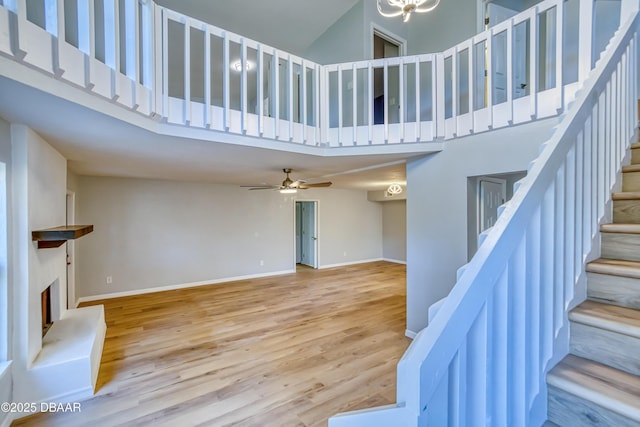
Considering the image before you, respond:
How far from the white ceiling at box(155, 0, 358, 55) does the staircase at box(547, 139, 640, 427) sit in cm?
529

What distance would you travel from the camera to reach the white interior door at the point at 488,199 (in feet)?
10.5

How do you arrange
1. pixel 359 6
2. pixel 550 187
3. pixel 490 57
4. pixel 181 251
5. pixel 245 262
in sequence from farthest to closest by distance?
pixel 245 262
pixel 181 251
pixel 359 6
pixel 490 57
pixel 550 187

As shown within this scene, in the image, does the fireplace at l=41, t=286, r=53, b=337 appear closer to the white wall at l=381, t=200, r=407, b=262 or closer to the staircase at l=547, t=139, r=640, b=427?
the staircase at l=547, t=139, r=640, b=427

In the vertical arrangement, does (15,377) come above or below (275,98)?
below

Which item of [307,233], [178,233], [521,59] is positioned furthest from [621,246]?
[307,233]

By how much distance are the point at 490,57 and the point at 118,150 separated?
3.86 meters

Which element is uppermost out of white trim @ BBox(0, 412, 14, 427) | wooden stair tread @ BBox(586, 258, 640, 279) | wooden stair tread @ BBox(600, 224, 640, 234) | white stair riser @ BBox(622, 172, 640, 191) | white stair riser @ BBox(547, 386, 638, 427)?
white stair riser @ BBox(622, 172, 640, 191)

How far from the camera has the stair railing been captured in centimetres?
68

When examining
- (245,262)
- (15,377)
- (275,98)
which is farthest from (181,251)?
(275,98)

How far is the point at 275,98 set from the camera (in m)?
2.96

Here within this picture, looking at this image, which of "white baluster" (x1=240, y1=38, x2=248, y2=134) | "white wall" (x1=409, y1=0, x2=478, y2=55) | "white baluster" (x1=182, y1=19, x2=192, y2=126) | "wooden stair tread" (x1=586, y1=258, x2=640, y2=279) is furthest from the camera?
"white wall" (x1=409, y1=0, x2=478, y2=55)

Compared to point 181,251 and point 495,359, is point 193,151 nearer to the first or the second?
point 495,359

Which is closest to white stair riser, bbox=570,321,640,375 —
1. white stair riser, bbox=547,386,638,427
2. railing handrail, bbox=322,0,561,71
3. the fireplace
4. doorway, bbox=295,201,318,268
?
white stair riser, bbox=547,386,638,427

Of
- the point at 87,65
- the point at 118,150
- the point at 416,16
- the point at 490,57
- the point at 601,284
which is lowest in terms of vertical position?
the point at 601,284
